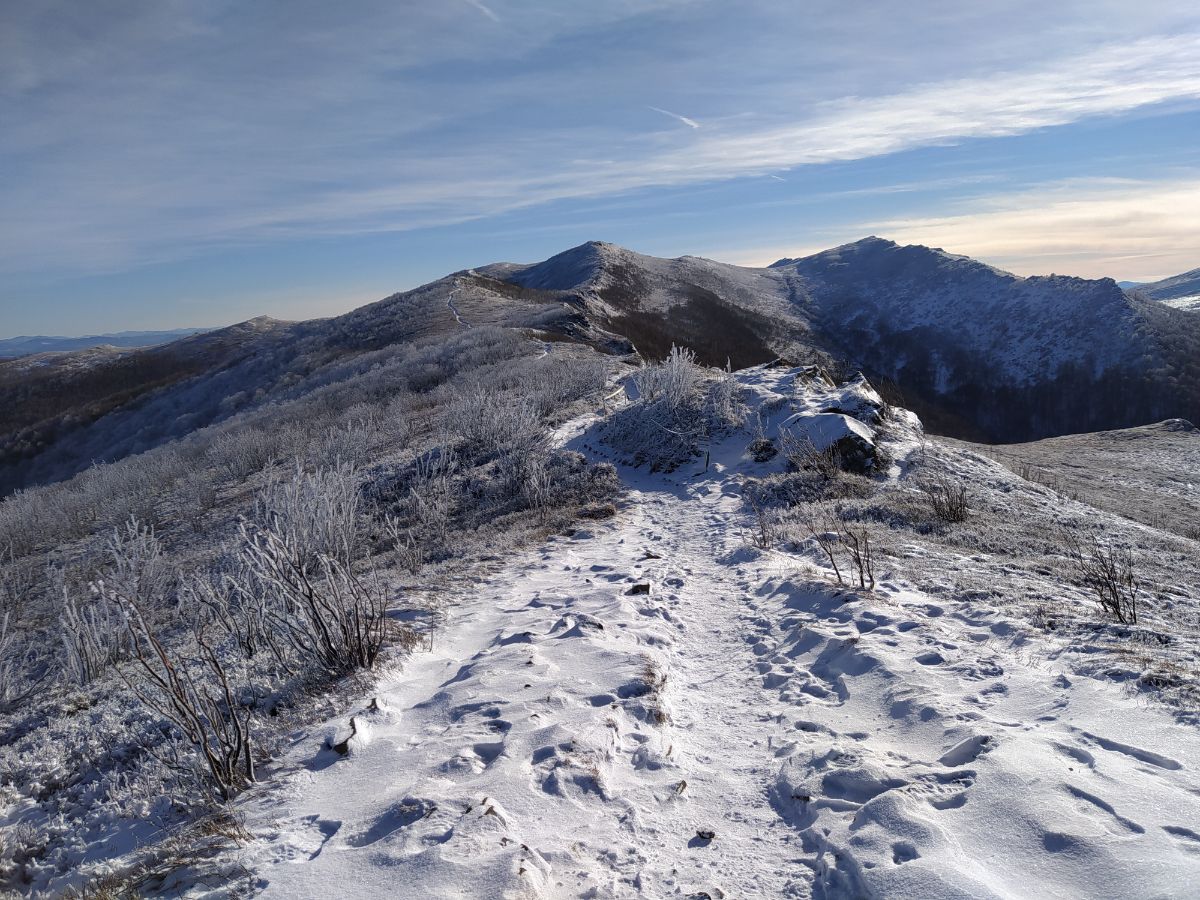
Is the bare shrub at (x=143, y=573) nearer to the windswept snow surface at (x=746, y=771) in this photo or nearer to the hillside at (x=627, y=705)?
the hillside at (x=627, y=705)

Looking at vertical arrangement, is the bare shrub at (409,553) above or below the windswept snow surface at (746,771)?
above

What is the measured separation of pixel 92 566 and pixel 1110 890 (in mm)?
12872

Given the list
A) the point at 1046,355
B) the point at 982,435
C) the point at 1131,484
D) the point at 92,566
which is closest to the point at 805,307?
the point at 1046,355

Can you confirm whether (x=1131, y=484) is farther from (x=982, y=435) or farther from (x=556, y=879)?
(x=982, y=435)

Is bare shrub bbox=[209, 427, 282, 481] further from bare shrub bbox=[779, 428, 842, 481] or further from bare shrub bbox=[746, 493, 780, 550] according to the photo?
bare shrub bbox=[779, 428, 842, 481]

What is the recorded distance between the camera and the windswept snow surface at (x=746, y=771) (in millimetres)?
2764

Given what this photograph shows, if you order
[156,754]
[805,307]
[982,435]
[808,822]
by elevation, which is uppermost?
[805,307]

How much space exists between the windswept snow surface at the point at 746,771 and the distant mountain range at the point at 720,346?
22.5m

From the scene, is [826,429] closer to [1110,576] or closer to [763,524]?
[763,524]

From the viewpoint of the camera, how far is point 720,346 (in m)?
47.4

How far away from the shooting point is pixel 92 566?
1031 centimetres

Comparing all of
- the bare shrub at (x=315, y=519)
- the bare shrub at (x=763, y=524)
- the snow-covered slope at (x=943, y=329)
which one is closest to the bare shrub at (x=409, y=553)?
the bare shrub at (x=315, y=519)

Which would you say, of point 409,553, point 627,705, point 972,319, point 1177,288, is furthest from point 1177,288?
point 627,705

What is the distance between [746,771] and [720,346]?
45.4 metres
